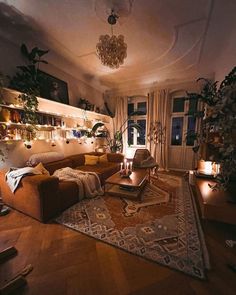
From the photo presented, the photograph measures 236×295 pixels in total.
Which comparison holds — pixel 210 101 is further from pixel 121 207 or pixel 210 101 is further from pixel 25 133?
pixel 25 133

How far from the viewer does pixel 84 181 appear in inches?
113

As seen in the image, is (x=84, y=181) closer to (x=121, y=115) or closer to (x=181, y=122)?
(x=121, y=115)

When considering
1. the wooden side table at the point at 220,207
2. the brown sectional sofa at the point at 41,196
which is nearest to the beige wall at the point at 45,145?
the brown sectional sofa at the point at 41,196

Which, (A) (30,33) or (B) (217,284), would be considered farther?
(A) (30,33)

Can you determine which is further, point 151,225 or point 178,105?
point 178,105

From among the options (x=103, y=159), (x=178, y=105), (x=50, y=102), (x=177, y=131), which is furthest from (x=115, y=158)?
(x=178, y=105)

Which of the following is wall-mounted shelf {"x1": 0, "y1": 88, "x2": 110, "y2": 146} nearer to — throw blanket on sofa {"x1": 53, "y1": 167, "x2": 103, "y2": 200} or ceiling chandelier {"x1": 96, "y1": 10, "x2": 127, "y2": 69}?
throw blanket on sofa {"x1": 53, "y1": 167, "x2": 103, "y2": 200}

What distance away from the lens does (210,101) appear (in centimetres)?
280

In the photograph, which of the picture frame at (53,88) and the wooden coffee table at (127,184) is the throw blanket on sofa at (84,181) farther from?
the picture frame at (53,88)

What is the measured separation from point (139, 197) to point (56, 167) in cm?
202

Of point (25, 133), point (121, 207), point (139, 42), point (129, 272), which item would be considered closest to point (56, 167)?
point (25, 133)

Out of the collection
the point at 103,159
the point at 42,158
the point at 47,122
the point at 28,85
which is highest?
the point at 28,85

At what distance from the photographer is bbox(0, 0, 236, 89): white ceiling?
218cm

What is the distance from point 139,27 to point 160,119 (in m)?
3.17
